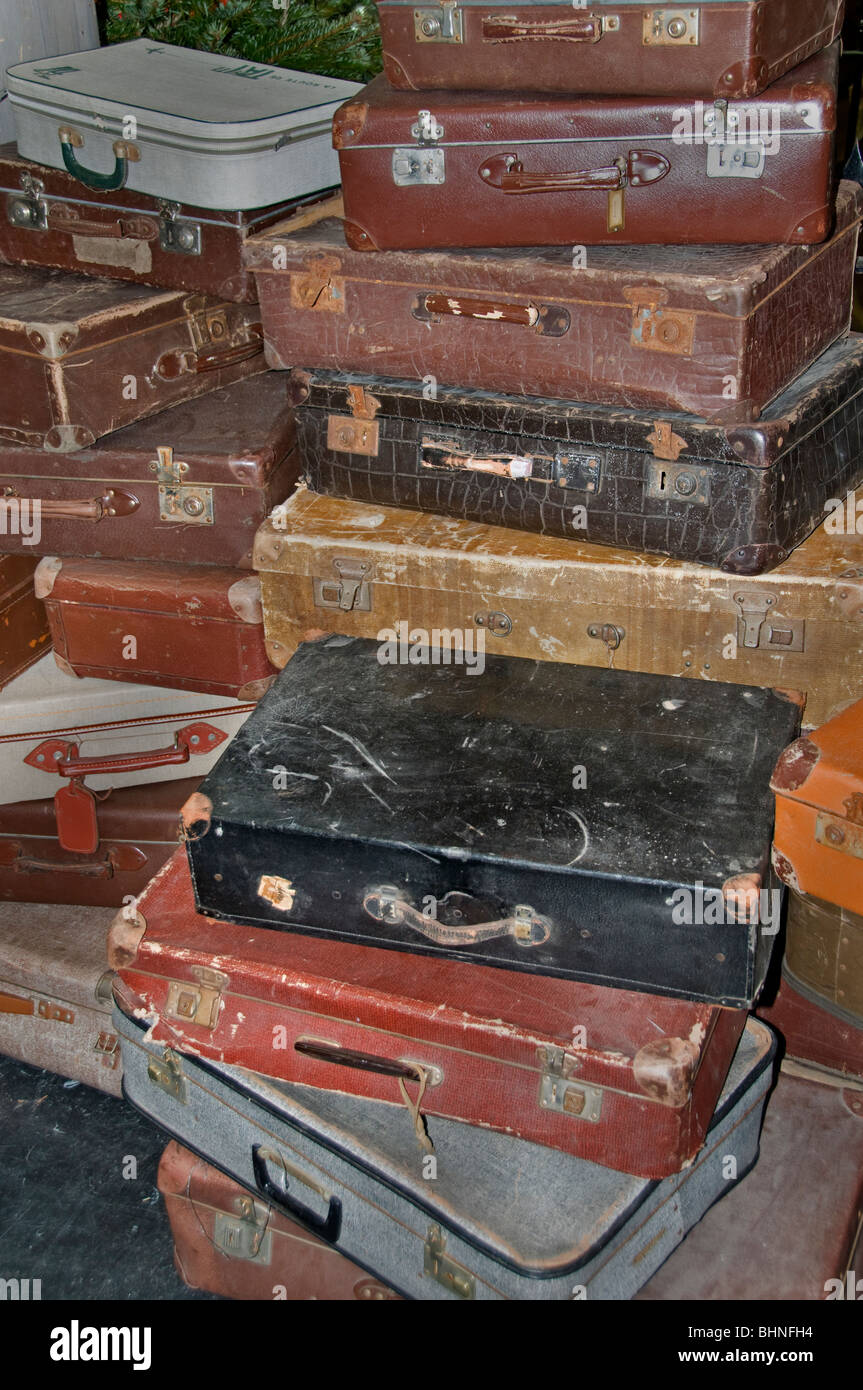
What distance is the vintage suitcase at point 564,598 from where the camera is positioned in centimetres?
Result: 257

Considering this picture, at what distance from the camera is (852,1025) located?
8.69ft

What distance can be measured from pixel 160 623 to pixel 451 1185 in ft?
4.49

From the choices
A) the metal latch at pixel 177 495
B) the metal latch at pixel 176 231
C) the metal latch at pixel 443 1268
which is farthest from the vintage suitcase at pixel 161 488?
the metal latch at pixel 443 1268

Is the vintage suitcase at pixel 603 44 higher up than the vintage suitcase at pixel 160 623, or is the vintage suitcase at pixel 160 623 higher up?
the vintage suitcase at pixel 603 44

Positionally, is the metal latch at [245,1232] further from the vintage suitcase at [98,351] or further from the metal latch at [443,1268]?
the vintage suitcase at [98,351]

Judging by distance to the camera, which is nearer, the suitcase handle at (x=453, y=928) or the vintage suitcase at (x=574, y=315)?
the suitcase handle at (x=453, y=928)

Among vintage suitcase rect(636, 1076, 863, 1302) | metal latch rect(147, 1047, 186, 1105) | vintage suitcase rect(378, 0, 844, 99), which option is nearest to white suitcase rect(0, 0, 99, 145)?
vintage suitcase rect(378, 0, 844, 99)

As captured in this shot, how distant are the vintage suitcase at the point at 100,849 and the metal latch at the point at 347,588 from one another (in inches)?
22.7

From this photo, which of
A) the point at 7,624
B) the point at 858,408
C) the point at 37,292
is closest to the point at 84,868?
the point at 7,624

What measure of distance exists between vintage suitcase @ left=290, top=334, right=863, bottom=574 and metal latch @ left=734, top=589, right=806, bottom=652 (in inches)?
2.3

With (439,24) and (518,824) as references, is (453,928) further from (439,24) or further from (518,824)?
(439,24)

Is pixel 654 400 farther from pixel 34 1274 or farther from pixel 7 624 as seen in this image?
pixel 34 1274

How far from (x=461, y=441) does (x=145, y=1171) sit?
1.70m

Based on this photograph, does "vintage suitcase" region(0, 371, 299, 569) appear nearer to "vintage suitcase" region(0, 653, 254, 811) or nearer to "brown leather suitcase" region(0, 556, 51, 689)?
"brown leather suitcase" region(0, 556, 51, 689)
